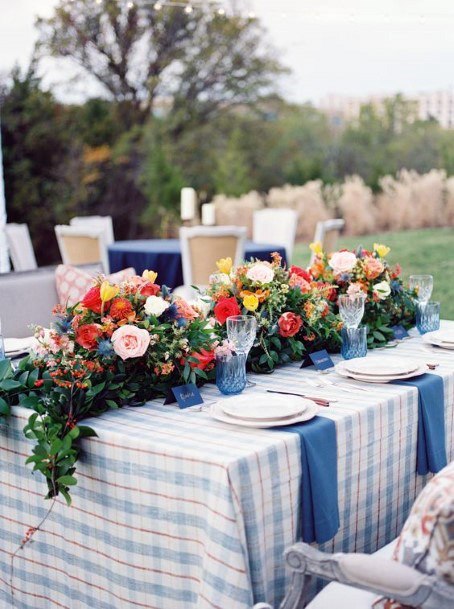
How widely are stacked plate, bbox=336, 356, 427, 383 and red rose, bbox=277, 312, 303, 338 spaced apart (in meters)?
0.16

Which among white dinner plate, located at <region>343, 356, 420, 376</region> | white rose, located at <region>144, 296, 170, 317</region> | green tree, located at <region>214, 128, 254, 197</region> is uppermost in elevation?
green tree, located at <region>214, 128, 254, 197</region>

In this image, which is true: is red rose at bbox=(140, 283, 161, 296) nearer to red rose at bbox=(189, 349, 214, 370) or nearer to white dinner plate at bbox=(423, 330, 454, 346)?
red rose at bbox=(189, 349, 214, 370)

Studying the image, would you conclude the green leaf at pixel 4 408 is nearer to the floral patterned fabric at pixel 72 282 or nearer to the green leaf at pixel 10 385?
the green leaf at pixel 10 385

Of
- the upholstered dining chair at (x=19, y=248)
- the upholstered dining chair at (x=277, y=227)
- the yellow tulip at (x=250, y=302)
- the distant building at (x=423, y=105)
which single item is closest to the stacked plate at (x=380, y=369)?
the yellow tulip at (x=250, y=302)

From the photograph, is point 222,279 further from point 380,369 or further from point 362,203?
point 362,203

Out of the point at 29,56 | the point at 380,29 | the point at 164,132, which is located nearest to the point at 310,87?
the point at 380,29

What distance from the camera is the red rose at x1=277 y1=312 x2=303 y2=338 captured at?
2332mm

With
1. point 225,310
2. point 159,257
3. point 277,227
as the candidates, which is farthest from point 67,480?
point 277,227

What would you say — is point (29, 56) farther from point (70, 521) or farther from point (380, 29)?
point (70, 521)

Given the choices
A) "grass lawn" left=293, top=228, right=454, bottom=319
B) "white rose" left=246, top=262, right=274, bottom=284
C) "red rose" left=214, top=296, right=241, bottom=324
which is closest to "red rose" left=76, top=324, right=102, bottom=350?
"red rose" left=214, top=296, right=241, bottom=324

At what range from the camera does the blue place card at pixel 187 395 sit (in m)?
2.03

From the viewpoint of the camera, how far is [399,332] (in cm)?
280

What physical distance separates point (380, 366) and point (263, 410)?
0.49 metres

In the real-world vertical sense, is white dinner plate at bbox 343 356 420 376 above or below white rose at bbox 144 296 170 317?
below
